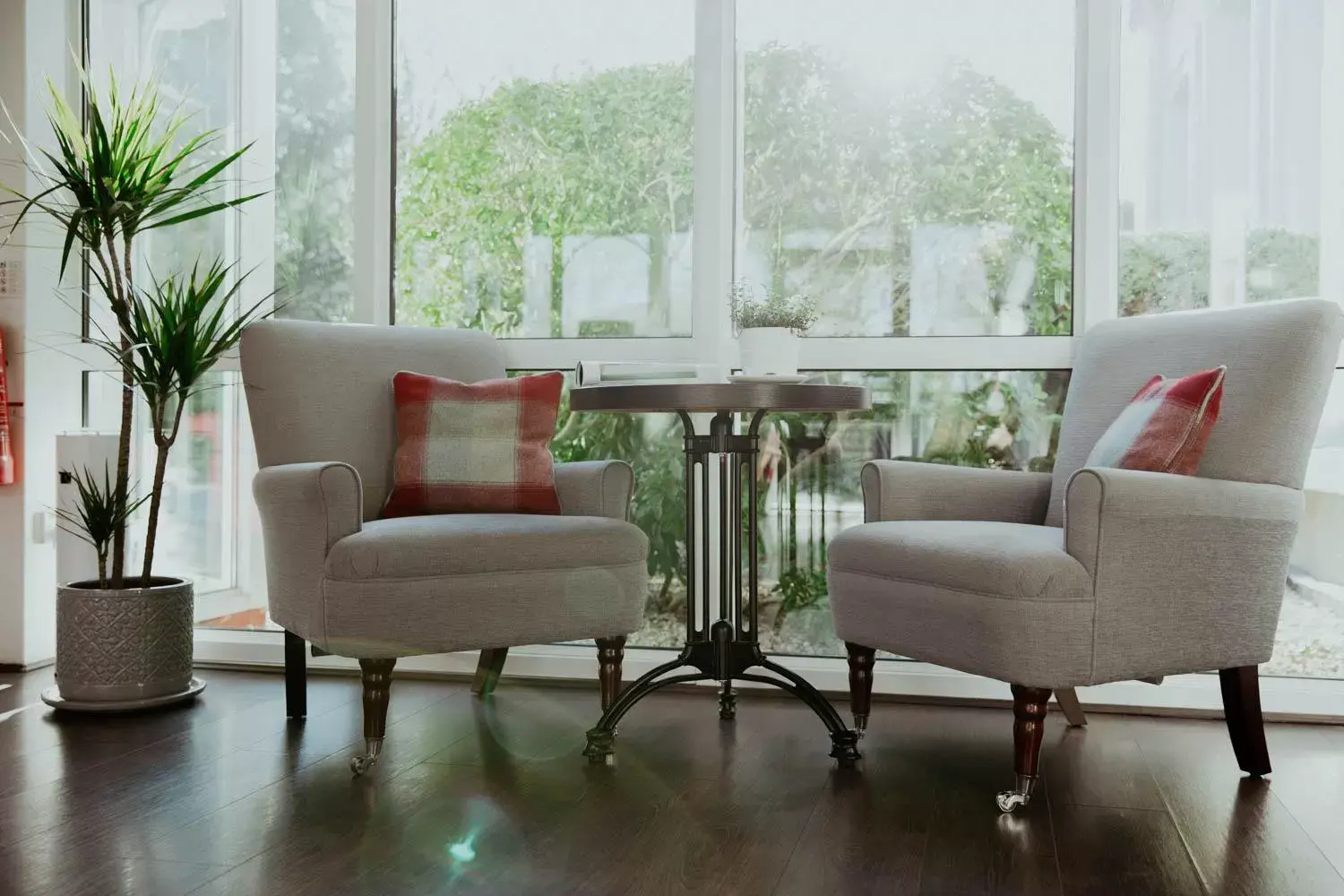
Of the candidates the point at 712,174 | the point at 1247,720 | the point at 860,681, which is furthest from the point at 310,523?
the point at 1247,720

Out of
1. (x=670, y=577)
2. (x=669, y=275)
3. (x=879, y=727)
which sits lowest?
(x=879, y=727)

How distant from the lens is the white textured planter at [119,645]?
9.47ft

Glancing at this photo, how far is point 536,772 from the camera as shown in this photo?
238cm

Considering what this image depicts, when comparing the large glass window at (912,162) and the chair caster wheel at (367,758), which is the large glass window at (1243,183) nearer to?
the large glass window at (912,162)

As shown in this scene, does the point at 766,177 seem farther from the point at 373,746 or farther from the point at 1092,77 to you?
the point at 373,746

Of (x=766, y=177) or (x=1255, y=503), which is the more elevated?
(x=766, y=177)

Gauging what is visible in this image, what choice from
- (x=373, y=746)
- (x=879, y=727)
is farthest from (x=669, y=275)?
(x=373, y=746)

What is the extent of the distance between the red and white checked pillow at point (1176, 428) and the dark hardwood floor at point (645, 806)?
2.15ft

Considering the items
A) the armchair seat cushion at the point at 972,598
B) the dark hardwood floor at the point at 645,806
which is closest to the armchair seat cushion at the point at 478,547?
the dark hardwood floor at the point at 645,806

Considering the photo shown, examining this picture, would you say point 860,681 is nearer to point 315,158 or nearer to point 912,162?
point 912,162

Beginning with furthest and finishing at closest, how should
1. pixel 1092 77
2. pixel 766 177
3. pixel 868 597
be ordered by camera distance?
1. pixel 766 177
2. pixel 1092 77
3. pixel 868 597

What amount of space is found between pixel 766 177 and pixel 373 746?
1879mm

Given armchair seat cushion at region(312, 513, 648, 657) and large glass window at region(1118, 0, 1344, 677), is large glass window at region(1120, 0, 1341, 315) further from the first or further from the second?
armchair seat cushion at region(312, 513, 648, 657)

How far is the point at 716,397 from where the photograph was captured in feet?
7.63
